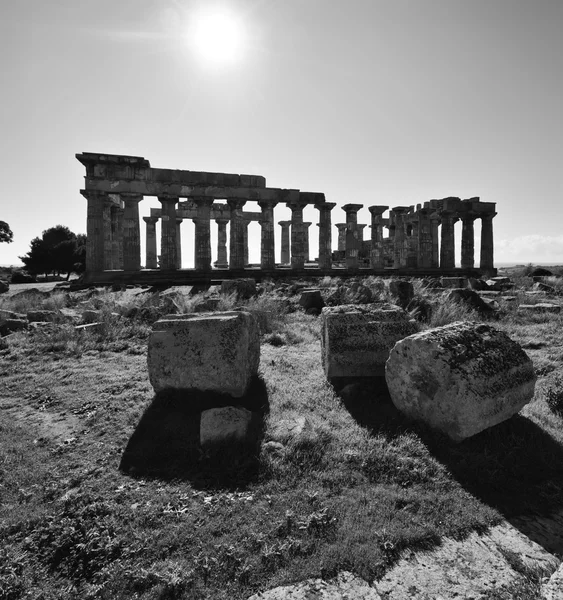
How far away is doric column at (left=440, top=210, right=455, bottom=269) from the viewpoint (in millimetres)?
28719

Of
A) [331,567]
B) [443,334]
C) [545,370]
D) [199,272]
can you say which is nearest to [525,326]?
[545,370]

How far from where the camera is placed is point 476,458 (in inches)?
135

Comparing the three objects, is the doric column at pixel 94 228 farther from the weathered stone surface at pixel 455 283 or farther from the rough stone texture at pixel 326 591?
the rough stone texture at pixel 326 591

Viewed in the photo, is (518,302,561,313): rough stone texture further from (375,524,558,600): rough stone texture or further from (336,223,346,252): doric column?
(336,223,346,252): doric column

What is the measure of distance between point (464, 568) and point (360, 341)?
10.1 ft

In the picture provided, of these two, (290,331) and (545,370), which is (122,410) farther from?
(545,370)

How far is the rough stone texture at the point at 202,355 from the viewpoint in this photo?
4.60 meters

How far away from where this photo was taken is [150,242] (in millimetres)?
34875

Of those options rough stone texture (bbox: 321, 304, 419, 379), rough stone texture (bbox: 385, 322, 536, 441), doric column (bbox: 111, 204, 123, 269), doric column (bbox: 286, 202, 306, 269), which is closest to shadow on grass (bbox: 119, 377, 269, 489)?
rough stone texture (bbox: 321, 304, 419, 379)

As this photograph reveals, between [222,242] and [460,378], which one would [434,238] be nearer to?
[222,242]

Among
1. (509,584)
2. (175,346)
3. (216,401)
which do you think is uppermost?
(175,346)

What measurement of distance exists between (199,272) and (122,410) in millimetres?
18051

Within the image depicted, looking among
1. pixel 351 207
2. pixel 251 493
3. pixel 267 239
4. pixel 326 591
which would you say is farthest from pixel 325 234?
pixel 326 591

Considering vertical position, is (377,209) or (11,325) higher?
(377,209)
